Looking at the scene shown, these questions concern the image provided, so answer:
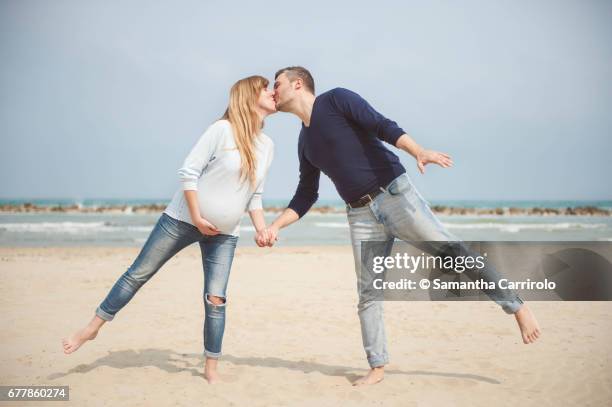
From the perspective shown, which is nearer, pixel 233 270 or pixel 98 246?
pixel 233 270

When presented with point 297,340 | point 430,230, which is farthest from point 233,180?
point 297,340

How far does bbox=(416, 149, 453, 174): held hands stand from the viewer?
3338 millimetres

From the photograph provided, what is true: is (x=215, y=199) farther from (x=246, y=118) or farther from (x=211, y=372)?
(x=211, y=372)

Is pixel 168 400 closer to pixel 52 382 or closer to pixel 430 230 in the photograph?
pixel 52 382

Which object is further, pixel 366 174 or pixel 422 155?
pixel 366 174

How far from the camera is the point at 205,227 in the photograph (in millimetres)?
3723

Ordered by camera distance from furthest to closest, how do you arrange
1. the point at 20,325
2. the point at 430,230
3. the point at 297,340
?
the point at 20,325
the point at 297,340
the point at 430,230

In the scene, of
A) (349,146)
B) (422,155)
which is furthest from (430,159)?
(349,146)

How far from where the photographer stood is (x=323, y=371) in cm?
455

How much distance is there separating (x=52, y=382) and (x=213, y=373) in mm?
1233

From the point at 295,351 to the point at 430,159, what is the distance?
2.73 metres

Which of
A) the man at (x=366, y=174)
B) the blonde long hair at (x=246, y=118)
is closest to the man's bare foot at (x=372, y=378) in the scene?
the man at (x=366, y=174)

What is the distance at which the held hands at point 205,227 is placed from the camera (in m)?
3.71

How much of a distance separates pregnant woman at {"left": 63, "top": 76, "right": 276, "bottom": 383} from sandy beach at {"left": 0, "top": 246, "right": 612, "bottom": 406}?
590 mm
